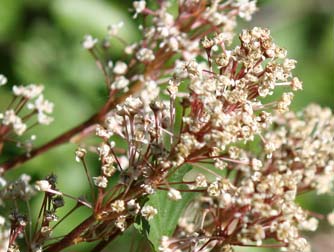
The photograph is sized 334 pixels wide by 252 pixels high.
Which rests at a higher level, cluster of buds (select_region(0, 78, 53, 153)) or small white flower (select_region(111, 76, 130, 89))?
small white flower (select_region(111, 76, 130, 89))

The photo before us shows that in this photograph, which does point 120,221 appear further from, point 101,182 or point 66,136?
point 66,136

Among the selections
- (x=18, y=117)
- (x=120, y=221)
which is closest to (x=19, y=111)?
(x=18, y=117)

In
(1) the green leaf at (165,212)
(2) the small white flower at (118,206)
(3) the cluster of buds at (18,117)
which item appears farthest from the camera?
(1) the green leaf at (165,212)

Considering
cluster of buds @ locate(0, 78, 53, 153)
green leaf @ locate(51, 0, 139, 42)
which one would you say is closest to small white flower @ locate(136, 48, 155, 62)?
cluster of buds @ locate(0, 78, 53, 153)

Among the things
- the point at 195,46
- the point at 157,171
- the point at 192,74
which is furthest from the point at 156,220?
the point at 195,46

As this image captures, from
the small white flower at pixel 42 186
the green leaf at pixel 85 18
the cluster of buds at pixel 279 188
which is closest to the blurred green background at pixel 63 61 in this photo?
the green leaf at pixel 85 18

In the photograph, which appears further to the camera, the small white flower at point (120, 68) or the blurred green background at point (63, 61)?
the blurred green background at point (63, 61)

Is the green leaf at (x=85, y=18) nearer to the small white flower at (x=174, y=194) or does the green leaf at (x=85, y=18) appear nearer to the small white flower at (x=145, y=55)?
the small white flower at (x=174, y=194)

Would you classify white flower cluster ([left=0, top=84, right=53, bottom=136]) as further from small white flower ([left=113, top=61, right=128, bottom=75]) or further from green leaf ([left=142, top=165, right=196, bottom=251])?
green leaf ([left=142, top=165, right=196, bottom=251])

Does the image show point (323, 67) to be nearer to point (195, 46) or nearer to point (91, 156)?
point (91, 156)
